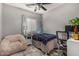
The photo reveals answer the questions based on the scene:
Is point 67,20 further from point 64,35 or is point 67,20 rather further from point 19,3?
point 19,3

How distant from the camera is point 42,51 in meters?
1.38

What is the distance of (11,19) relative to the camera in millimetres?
1368

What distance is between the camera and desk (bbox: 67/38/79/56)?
1.34 m

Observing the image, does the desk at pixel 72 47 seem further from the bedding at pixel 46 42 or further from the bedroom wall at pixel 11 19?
the bedroom wall at pixel 11 19

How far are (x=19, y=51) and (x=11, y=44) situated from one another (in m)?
0.12

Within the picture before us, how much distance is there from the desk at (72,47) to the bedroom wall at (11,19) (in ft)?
1.73

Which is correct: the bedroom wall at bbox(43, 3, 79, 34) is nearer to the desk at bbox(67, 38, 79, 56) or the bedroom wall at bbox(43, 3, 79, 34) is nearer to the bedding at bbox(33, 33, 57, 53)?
the bedding at bbox(33, 33, 57, 53)

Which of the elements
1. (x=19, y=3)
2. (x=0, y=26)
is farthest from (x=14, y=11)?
(x=0, y=26)

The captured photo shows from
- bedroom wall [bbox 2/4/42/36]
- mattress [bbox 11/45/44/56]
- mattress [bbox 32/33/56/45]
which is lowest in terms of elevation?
mattress [bbox 11/45/44/56]

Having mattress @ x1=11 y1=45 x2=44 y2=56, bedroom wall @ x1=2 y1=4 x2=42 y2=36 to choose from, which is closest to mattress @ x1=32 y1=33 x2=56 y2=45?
mattress @ x1=11 y1=45 x2=44 y2=56

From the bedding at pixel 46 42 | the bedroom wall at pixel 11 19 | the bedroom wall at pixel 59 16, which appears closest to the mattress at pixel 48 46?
the bedding at pixel 46 42

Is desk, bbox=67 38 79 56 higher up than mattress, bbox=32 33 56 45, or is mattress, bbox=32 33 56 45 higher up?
mattress, bbox=32 33 56 45

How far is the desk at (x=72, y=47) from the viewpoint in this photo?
52.9 inches

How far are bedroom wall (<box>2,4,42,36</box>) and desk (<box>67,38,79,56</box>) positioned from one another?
1.73ft
